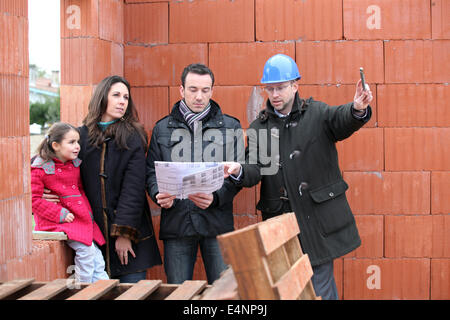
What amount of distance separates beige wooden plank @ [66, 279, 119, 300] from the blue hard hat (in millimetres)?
1618

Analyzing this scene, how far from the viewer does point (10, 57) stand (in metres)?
3.01

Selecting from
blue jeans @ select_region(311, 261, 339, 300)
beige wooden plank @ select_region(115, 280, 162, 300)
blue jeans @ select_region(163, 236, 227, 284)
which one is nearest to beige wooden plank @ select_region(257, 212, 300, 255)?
beige wooden plank @ select_region(115, 280, 162, 300)

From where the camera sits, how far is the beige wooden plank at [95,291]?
226cm

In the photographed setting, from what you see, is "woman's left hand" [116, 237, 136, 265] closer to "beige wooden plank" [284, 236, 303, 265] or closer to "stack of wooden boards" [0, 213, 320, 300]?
"stack of wooden boards" [0, 213, 320, 300]

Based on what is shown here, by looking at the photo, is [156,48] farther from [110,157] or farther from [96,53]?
[110,157]

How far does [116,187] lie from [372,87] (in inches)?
81.7

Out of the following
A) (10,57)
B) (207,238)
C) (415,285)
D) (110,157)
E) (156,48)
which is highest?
(156,48)

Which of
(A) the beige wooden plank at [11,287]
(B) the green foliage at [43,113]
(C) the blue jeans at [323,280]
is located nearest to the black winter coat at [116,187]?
(A) the beige wooden plank at [11,287]

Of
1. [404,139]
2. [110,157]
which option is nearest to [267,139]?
[110,157]

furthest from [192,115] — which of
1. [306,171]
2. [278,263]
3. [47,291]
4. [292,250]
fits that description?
[278,263]

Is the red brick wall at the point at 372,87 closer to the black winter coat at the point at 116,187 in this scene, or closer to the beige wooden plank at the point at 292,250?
the black winter coat at the point at 116,187

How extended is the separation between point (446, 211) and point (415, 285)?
0.62 metres
